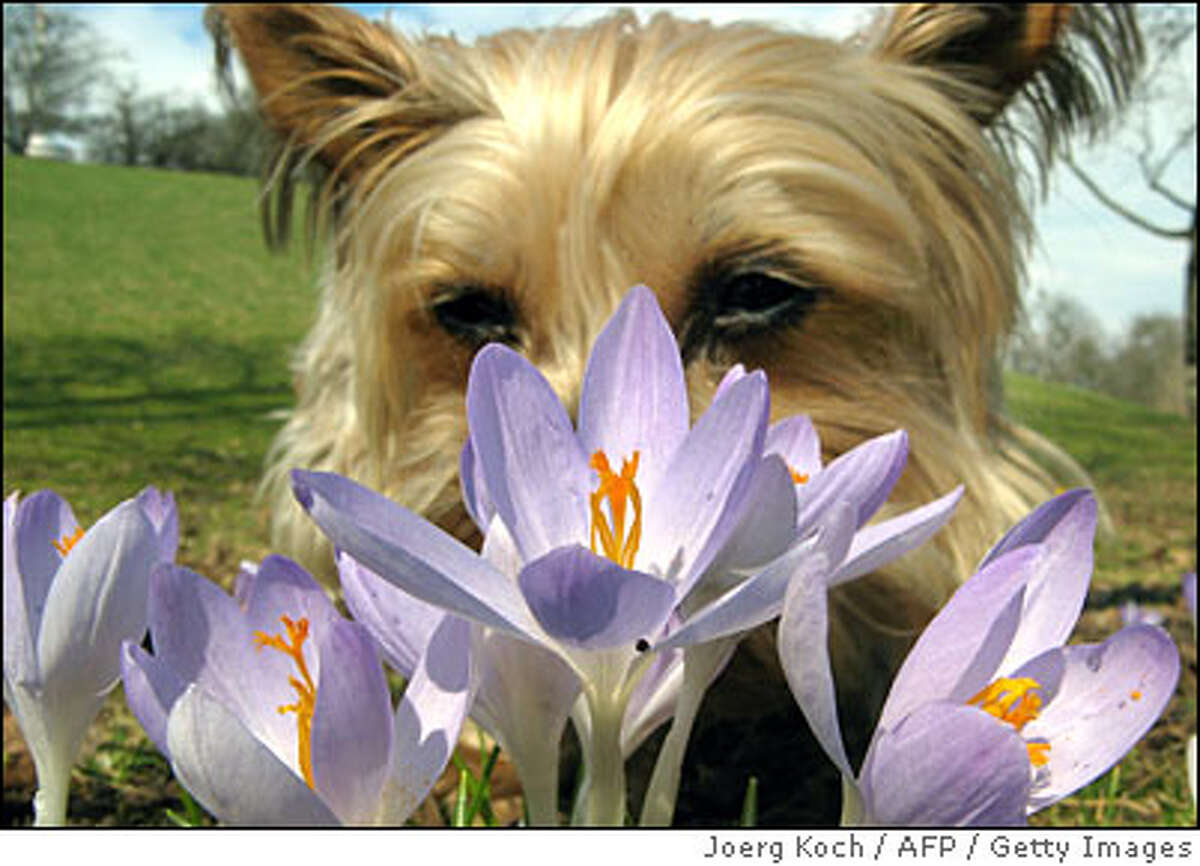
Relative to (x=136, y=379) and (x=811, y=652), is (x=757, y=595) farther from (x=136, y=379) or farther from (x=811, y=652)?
(x=136, y=379)

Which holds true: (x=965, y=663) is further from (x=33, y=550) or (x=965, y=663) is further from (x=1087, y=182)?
(x=1087, y=182)

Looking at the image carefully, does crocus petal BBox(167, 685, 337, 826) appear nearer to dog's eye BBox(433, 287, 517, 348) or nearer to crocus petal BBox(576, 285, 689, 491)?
crocus petal BBox(576, 285, 689, 491)

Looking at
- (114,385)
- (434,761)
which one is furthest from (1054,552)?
(114,385)

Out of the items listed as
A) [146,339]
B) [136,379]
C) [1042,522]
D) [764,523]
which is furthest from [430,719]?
[146,339]

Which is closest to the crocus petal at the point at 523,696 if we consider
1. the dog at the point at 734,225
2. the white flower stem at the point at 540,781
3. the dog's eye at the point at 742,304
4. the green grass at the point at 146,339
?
the white flower stem at the point at 540,781

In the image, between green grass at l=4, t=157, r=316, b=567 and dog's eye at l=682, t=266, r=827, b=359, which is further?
green grass at l=4, t=157, r=316, b=567

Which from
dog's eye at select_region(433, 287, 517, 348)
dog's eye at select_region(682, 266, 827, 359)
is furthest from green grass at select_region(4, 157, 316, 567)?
dog's eye at select_region(682, 266, 827, 359)
